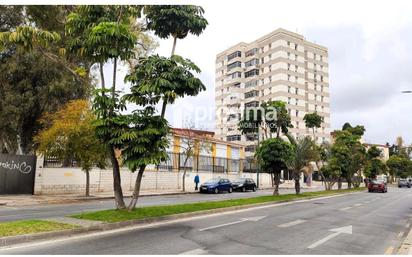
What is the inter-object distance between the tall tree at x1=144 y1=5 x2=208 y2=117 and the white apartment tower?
66.2 meters

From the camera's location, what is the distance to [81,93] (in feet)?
98.6

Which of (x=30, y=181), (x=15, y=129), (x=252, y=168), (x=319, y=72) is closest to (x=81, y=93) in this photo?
(x=15, y=129)

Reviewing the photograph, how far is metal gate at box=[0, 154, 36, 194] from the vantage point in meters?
23.8

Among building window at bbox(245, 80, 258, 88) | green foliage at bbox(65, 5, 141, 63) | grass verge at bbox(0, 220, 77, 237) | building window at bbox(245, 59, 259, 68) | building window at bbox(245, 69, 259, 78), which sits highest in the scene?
building window at bbox(245, 59, 259, 68)

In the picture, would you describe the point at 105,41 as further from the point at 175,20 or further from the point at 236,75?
the point at 236,75

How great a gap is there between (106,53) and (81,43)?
1.19 m

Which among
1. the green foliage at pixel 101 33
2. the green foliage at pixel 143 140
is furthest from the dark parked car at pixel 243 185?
the green foliage at pixel 101 33

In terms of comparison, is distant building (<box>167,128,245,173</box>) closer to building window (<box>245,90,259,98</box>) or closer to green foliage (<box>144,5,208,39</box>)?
green foliage (<box>144,5,208,39</box>)

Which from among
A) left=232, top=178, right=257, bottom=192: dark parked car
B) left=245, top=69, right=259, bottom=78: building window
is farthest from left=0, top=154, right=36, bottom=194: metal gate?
left=245, top=69, right=259, bottom=78: building window

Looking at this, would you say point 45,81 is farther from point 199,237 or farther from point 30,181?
point 199,237

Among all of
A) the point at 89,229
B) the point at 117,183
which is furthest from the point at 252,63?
the point at 89,229

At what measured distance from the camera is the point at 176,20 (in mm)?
13930

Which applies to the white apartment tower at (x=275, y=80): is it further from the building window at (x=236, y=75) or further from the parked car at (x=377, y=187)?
the parked car at (x=377, y=187)

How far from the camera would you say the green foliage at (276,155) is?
24531mm
